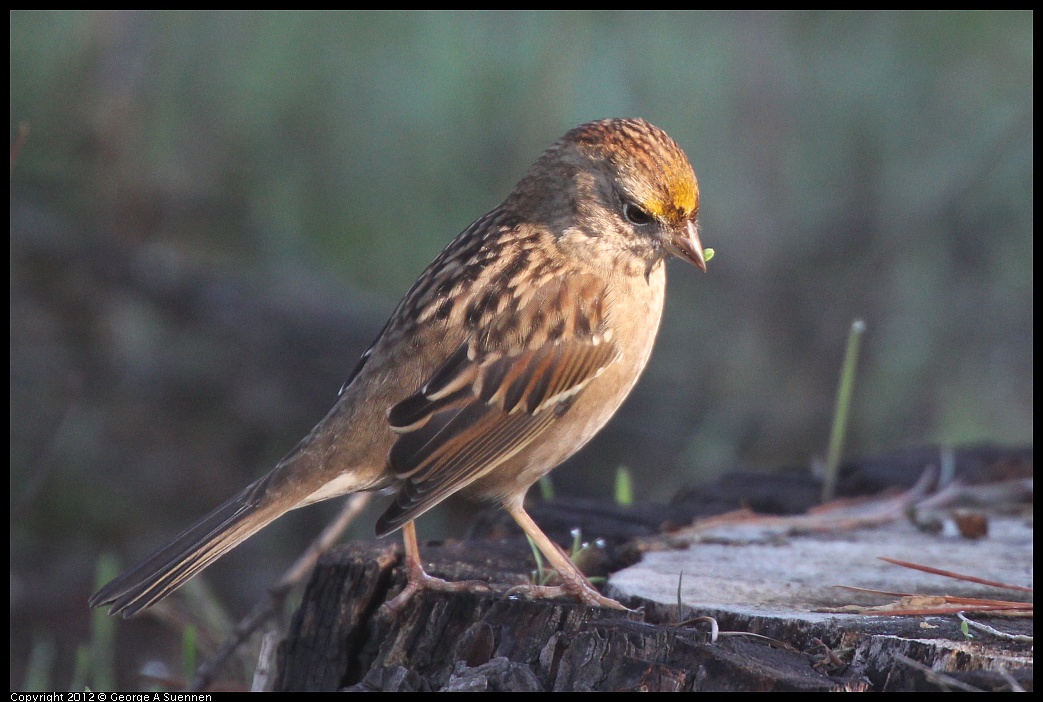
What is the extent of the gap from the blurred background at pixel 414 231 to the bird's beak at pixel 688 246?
3158 mm

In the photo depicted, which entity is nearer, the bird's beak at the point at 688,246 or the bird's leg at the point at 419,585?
the bird's leg at the point at 419,585

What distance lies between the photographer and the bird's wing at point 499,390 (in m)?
3.65

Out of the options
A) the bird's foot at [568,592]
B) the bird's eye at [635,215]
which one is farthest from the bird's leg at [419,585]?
the bird's eye at [635,215]

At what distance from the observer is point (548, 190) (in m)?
4.15

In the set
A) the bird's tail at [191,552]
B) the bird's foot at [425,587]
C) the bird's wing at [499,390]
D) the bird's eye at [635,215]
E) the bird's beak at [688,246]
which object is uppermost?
the bird's eye at [635,215]

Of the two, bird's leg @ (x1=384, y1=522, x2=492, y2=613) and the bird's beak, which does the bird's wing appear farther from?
the bird's beak

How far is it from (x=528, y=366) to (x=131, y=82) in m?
4.83

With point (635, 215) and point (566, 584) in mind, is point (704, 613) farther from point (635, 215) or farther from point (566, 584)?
point (635, 215)

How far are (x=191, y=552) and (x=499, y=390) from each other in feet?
3.53

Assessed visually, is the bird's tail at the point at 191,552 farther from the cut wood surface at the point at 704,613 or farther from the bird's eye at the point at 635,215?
the bird's eye at the point at 635,215

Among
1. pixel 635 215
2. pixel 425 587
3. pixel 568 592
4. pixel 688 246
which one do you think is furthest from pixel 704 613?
pixel 635 215

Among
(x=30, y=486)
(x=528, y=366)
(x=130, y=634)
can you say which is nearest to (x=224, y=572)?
(x=130, y=634)

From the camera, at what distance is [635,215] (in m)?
3.97

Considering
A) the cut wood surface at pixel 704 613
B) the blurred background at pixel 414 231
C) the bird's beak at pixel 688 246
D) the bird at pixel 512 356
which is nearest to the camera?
the cut wood surface at pixel 704 613
